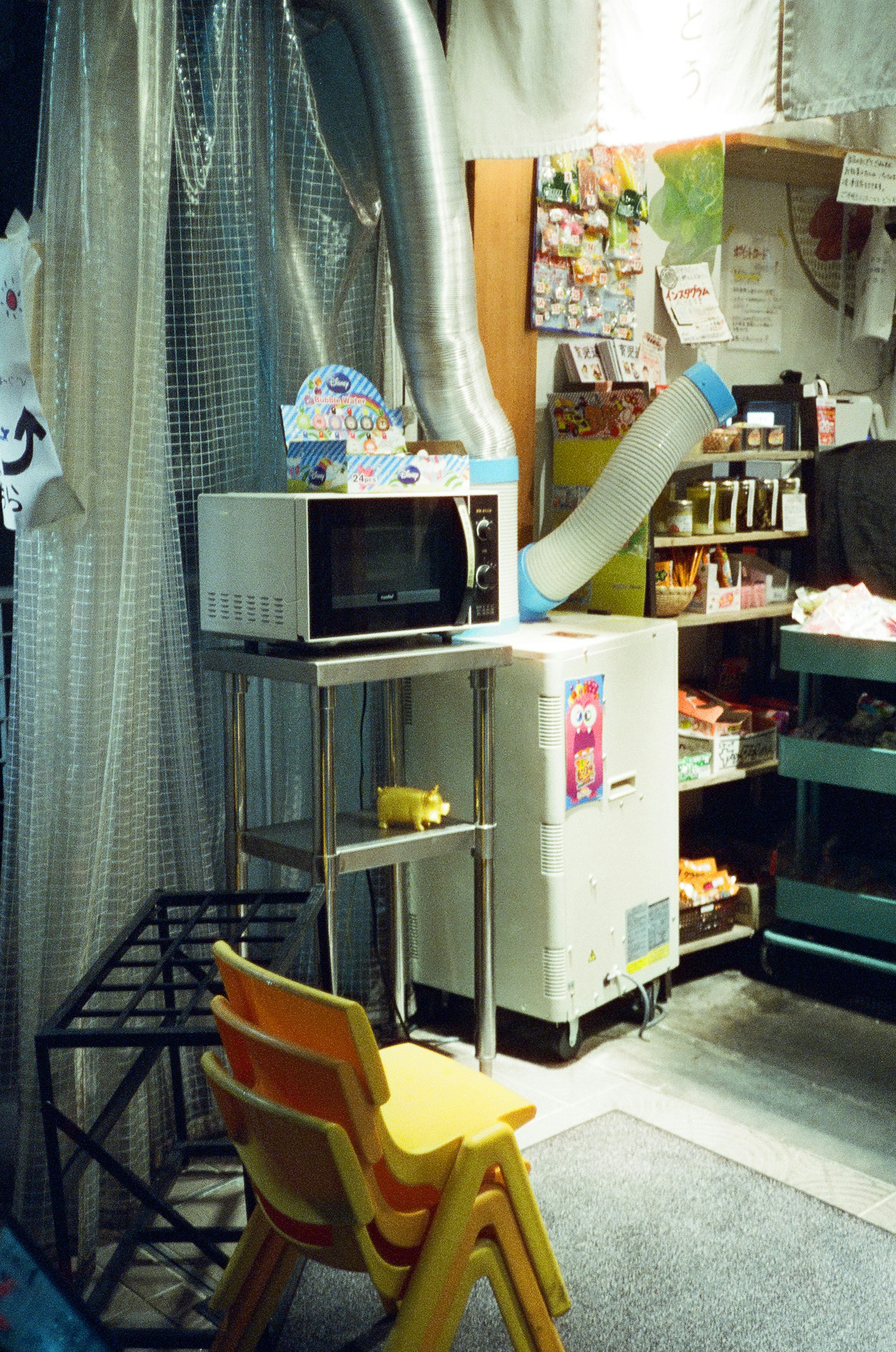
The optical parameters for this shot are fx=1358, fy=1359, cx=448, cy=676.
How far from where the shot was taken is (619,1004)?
3658mm

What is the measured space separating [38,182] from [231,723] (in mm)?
1138

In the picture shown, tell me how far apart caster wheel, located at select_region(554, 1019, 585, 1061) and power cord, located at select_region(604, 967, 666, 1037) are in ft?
0.46

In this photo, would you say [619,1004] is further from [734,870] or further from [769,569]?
[769,569]

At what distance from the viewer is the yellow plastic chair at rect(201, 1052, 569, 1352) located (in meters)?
1.71

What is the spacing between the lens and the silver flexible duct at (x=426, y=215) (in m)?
2.93

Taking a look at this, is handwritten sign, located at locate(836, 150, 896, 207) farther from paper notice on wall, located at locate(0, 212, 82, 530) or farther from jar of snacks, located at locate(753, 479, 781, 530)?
paper notice on wall, located at locate(0, 212, 82, 530)

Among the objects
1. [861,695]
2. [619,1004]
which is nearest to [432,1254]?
[619,1004]

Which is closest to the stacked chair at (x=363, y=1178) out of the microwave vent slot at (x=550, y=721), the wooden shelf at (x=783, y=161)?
the microwave vent slot at (x=550, y=721)

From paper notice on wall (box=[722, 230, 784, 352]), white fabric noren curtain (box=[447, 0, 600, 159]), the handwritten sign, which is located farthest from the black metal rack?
paper notice on wall (box=[722, 230, 784, 352])

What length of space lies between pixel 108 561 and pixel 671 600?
1.61 meters

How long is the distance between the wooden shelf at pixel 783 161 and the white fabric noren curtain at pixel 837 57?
1.18m

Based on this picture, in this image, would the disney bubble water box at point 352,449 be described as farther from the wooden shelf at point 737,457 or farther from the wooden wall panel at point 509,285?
the wooden shelf at point 737,457

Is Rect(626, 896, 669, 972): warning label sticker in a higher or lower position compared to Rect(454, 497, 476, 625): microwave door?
lower

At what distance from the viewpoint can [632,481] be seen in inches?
130
